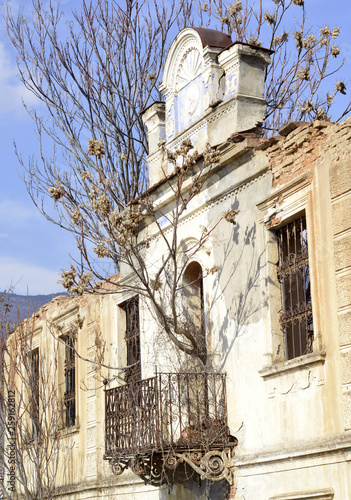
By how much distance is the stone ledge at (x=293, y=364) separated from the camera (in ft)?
34.4

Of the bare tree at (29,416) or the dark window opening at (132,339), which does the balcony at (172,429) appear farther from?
the bare tree at (29,416)

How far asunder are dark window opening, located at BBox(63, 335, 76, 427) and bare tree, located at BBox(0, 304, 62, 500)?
8.1 inches

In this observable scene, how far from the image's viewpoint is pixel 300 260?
11.5 metres

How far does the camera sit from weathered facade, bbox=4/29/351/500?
10.5 m

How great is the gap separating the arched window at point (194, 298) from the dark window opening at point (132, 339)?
6.12 ft

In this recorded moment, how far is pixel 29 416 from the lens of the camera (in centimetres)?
2014

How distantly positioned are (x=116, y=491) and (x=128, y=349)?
2.48 meters

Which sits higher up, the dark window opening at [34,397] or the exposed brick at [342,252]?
the exposed brick at [342,252]

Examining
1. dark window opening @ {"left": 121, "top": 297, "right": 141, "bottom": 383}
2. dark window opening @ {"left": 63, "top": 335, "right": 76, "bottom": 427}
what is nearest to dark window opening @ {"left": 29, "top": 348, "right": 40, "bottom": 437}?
dark window opening @ {"left": 63, "top": 335, "right": 76, "bottom": 427}

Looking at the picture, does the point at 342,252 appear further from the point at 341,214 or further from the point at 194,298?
the point at 194,298

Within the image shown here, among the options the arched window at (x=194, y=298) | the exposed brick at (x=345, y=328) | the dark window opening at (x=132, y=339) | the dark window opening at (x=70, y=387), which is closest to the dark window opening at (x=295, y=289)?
the exposed brick at (x=345, y=328)

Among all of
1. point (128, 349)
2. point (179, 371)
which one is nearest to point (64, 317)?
point (128, 349)

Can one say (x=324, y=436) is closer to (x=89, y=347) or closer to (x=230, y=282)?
(x=230, y=282)

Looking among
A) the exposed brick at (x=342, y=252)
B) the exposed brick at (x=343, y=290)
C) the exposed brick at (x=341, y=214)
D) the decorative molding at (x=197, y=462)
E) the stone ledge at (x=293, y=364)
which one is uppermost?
the exposed brick at (x=341, y=214)
